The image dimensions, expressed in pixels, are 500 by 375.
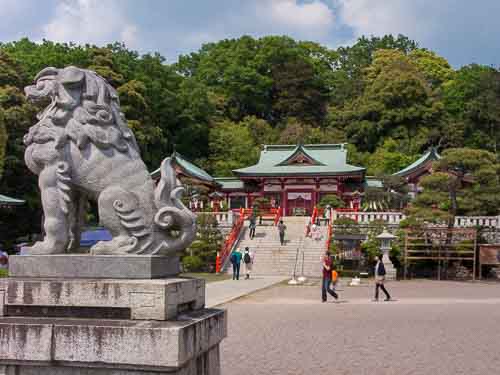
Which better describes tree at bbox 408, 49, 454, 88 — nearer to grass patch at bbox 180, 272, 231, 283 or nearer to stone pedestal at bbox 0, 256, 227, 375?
grass patch at bbox 180, 272, 231, 283

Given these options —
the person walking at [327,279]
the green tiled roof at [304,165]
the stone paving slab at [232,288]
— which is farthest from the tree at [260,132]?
the person walking at [327,279]

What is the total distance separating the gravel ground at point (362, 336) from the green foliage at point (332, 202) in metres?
19.7

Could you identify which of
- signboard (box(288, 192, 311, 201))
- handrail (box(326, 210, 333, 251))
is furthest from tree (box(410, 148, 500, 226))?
signboard (box(288, 192, 311, 201))

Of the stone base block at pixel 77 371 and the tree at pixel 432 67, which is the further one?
the tree at pixel 432 67

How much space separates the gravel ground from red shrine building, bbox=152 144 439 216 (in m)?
22.9

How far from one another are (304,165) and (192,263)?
57.1 ft

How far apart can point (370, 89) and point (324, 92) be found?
794cm

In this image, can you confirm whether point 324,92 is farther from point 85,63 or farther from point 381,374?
point 381,374

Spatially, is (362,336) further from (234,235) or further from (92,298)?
(234,235)

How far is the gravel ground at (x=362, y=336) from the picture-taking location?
7152mm

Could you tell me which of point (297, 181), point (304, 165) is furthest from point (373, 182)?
point (297, 181)

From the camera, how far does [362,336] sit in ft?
30.9

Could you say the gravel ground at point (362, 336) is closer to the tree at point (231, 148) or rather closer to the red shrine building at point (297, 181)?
the red shrine building at point (297, 181)

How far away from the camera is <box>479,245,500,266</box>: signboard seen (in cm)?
2264
